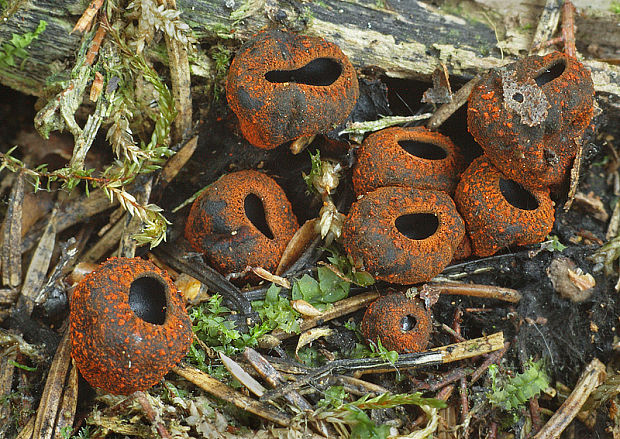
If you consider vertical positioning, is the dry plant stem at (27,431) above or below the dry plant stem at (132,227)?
below

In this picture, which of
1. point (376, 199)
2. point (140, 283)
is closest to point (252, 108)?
point (376, 199)

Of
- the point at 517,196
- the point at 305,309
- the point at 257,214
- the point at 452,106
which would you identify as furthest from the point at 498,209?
the point at 257,214

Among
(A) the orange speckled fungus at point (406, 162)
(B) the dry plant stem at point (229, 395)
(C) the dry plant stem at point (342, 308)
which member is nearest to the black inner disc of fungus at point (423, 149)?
(A) the orange speckled fungus at point (406, 162)

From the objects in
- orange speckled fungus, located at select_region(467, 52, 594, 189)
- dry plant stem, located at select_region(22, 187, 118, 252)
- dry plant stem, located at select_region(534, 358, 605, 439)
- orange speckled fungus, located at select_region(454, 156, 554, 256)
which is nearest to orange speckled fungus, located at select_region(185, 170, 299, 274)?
dry plant stem, located at select_region(22, 187, 118, 252)

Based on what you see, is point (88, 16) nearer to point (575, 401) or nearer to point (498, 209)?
point (498, 209)

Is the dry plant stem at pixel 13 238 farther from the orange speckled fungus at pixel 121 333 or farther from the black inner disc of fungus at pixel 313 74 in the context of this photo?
the black inner disc of fungus at pixel 313 74
